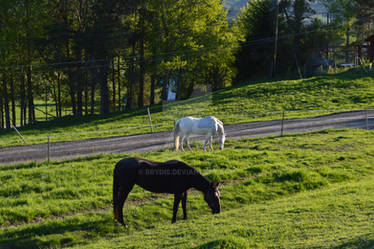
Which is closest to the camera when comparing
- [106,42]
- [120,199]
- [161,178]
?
[161,178]

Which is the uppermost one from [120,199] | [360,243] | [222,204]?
[360,243]

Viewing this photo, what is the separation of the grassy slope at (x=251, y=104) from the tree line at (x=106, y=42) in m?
6.60

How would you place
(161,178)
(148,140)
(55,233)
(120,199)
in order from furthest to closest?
(148,140)
(120,199)
(161,178)
(55,233)

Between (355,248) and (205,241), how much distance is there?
133 inches

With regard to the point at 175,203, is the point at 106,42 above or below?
above

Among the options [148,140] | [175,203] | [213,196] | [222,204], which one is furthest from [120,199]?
[148,140]

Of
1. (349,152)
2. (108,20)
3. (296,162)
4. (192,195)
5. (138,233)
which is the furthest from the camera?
(108,20)

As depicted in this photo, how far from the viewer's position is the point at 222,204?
14.4 metres

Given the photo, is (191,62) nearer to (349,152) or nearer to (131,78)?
(131,78)

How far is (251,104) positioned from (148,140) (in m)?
16.5

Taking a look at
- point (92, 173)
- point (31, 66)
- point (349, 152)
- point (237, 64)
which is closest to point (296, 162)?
point (349, 152)

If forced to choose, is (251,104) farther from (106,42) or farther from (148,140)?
(148,140)

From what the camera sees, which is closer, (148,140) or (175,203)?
(175,203)

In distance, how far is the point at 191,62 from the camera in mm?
50562
